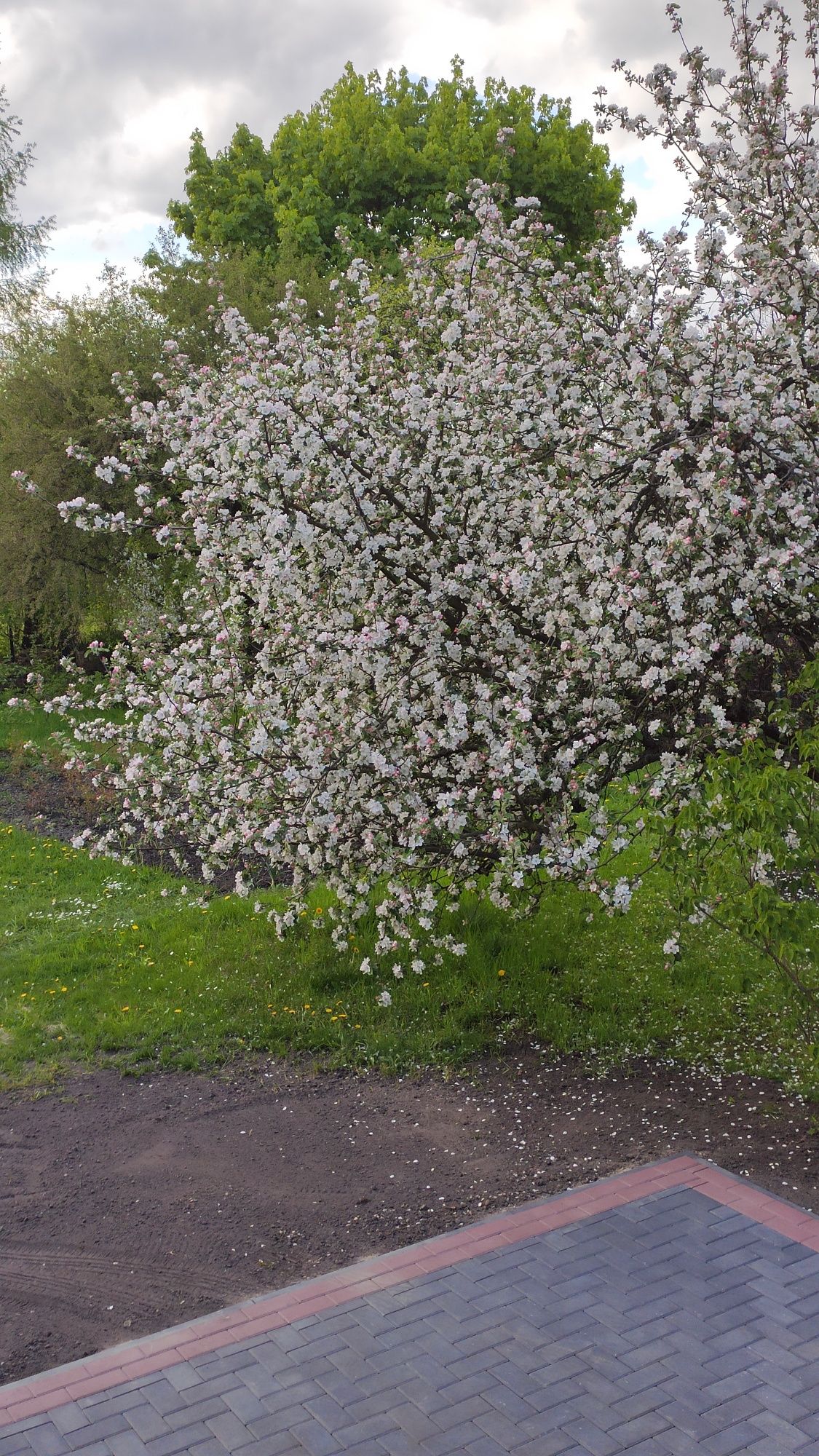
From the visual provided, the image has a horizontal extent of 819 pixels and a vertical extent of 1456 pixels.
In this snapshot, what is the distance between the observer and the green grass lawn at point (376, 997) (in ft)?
22.7

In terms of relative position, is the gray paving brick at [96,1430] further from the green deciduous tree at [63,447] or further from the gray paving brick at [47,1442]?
the green deciduous tree at [63,447]

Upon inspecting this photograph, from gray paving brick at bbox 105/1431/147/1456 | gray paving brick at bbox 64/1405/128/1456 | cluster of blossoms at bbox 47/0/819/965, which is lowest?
gray paving brick at bbox 64/1405/128/1456

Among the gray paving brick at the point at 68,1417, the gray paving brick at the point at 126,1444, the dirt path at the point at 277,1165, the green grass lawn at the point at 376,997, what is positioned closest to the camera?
the gray paving brick at the point at 126,1444

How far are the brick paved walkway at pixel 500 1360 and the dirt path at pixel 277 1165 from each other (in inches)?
11.7

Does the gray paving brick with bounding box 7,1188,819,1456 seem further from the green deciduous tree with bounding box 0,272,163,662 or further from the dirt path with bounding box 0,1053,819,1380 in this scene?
the green deciduous tree with bounding box 0,272,163,662

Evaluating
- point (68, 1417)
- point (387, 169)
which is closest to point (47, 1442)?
point (68, 1417)

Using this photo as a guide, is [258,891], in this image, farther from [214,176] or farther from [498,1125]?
[214,176]

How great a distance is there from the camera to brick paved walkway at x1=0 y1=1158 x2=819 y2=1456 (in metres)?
3.80

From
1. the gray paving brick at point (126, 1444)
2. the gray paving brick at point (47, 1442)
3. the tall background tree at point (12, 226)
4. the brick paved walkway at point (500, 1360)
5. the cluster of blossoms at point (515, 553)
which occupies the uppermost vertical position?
the tall background tree at point (12, 226)

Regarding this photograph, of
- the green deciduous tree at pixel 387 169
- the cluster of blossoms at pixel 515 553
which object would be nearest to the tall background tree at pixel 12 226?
the green deciduous tree at pixel 387 169

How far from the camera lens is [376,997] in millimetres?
7539

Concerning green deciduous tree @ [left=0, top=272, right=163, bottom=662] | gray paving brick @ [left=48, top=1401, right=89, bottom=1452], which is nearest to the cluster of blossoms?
gray paving brick @ [left=48, top=1401, right=89, bottom=1452]

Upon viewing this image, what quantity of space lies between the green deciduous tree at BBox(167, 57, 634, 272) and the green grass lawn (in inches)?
786

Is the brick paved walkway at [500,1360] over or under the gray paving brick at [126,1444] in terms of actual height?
over
